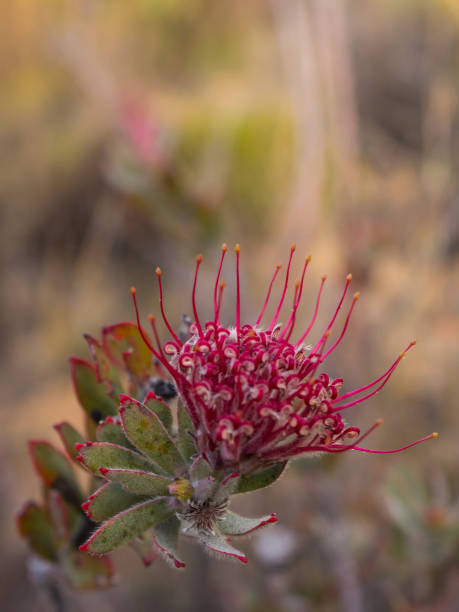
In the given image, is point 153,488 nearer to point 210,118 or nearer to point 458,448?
point 458,448

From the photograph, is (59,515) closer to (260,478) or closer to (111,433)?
(111,433)

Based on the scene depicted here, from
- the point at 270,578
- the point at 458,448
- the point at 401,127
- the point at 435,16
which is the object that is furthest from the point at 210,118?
the point at 270,578

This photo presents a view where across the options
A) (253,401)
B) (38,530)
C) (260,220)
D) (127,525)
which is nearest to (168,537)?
(127,525)

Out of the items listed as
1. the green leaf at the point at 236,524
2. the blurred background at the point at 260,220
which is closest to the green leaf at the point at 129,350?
the green leaf at the point at 236,524

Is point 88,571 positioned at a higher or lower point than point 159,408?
lower

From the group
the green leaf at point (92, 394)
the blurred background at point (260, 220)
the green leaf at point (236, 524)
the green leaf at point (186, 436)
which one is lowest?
the green leaf at point (236, 524)

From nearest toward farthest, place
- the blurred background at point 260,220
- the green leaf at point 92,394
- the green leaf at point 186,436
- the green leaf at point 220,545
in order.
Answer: the green leaf at point 220,545
the green leaf at point 186,436
the green leaf at point 92,394
the blurred background at point 260,220

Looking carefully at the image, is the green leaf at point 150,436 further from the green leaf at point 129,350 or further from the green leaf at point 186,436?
the green leaf at point 129,350

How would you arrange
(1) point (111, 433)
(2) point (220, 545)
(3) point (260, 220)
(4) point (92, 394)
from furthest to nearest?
(3) point (260, 220)
(4) point (92, 394)
(1) point (111, 433)
(2) point (220, 545)
